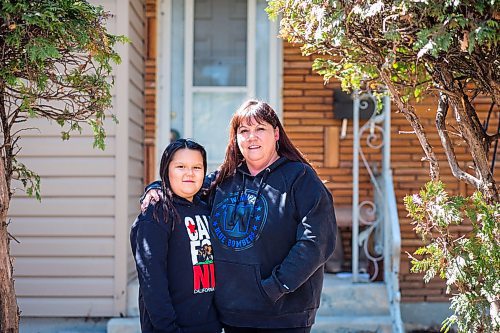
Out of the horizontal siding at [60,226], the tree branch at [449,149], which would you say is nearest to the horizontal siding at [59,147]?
the horizontal siding at [60,226]

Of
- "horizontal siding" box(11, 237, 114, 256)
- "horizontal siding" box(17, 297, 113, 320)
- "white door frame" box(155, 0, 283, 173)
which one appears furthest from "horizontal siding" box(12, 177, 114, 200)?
"white door frame" box(155, 0, 283, 173)

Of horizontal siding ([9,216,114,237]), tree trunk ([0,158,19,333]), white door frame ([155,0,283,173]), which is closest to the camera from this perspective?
tree trunk ([0,158,19,333])

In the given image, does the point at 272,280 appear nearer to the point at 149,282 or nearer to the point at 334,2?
the point at 149,282

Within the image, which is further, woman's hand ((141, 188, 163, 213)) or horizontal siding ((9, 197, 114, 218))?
horizontal siding ((9, 197, 114, 218))

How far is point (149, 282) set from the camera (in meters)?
2.51

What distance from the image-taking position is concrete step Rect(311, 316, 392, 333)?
4531 mm

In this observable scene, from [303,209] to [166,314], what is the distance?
0.69 m

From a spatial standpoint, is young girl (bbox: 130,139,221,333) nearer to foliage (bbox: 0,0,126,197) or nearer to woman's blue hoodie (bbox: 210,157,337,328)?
woman's blue hoodie (bbox: 210,157,337,328)

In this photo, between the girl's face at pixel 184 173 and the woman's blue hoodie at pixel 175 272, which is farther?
the girl's face at pixel 184 173

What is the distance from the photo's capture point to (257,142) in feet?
9.10

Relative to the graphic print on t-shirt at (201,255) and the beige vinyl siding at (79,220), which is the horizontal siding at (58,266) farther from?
the graphic print on t-shirt at (201,255)

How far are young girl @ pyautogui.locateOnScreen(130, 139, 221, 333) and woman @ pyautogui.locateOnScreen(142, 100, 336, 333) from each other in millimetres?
65

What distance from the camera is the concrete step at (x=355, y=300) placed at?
473 cm

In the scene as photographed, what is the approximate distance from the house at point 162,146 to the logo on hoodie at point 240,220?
7.33ft
